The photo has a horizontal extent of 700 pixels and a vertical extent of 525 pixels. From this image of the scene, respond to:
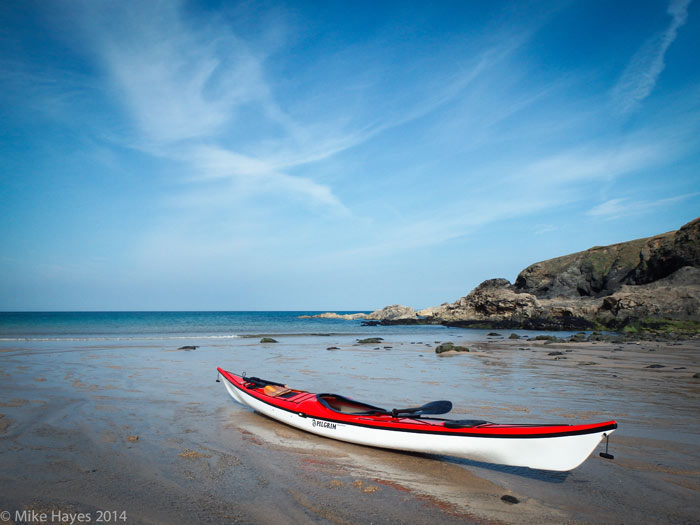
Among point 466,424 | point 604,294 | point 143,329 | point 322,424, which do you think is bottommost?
point 143,329

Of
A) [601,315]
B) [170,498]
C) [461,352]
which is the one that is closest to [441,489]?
[170,498]

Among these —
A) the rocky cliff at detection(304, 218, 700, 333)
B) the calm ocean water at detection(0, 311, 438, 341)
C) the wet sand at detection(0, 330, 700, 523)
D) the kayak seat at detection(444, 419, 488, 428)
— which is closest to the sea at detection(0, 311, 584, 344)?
the calm ocean water at detection(0, 311, 438, 341)

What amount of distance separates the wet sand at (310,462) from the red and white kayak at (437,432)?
0.30 meters

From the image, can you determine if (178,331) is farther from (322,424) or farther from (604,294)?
(604,294)

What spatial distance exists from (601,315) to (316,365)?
4435cm

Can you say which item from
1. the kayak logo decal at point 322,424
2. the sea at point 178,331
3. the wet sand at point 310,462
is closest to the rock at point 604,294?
the sea at point 178,331

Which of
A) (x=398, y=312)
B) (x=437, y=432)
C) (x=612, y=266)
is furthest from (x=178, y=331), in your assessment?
(x=612, y=266)

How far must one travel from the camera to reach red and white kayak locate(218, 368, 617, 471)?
4.59 m

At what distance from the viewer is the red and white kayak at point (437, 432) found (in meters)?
4.59

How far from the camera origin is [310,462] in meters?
5.92

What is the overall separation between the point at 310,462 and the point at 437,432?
2.00 metres

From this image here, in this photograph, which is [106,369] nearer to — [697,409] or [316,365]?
[316,365]

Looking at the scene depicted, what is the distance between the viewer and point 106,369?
1500cm

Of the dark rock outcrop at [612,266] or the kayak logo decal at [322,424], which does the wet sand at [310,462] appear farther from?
the dark rock outcrop at [612,266]
